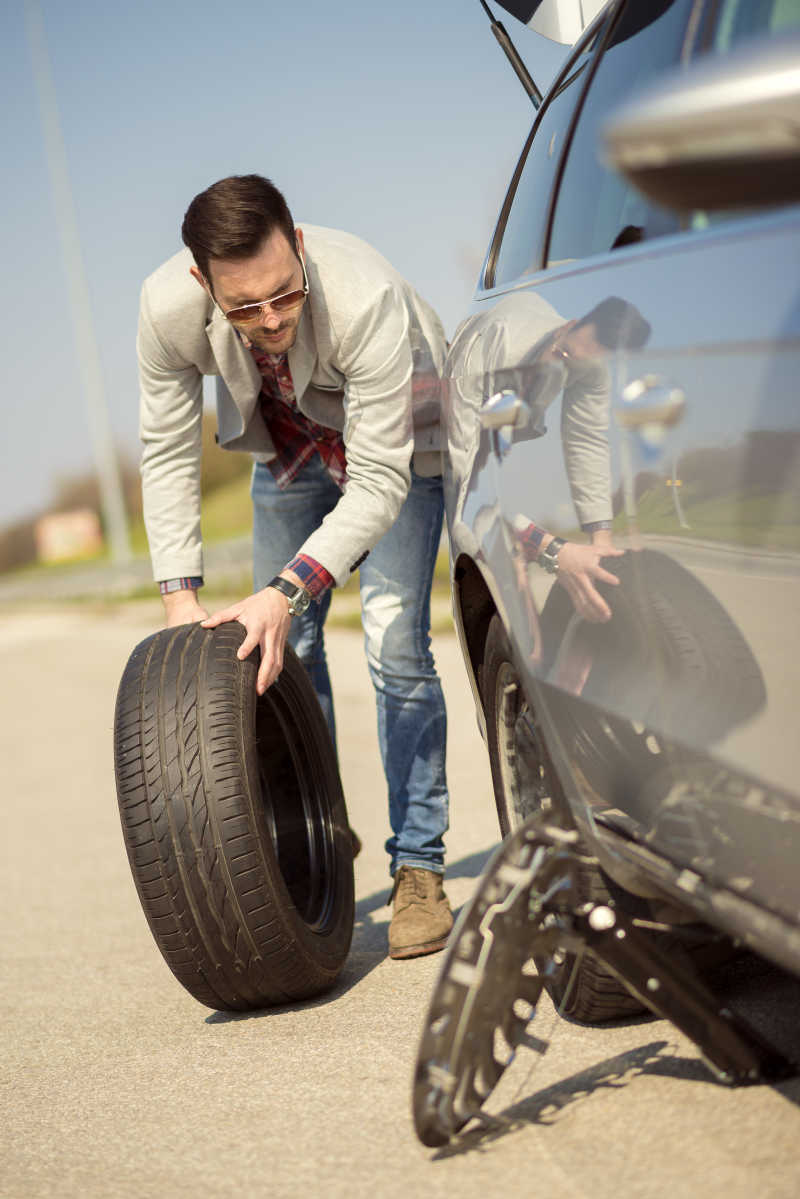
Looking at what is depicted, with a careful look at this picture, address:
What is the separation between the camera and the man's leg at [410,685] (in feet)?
12.1

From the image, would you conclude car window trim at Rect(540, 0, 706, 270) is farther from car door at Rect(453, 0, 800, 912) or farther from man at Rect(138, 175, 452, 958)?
man at Rect(138, 175, 452, 958)

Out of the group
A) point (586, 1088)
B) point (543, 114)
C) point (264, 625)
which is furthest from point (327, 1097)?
point (543, 114)

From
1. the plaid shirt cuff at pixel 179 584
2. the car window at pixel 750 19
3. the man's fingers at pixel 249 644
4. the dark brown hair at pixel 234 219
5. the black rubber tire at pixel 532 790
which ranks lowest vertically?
the black rubber tire at pixel 532 790

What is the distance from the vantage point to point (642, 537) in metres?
1.96

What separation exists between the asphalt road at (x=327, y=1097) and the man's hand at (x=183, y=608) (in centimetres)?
100

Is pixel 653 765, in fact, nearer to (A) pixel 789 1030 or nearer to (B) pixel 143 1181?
(A) pixel 789 1030

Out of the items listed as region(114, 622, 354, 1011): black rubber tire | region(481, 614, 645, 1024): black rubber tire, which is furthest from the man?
region(481, 614, 645, 1024): black rubber tire

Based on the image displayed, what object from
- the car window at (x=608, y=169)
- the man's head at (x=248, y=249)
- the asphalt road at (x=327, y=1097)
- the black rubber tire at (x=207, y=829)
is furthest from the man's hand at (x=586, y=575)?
the man's head at (x=248, y=249)

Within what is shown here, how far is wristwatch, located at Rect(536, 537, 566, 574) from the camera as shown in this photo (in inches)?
89.0

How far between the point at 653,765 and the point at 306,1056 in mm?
1255

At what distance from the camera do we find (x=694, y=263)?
5.85 feet

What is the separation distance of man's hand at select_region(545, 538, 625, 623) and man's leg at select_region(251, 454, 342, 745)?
5.68ft

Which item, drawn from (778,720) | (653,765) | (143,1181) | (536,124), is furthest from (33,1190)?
(536,124)

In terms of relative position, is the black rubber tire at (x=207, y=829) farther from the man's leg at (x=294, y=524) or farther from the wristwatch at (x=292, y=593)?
the man's leg at (x=294, y=524)
